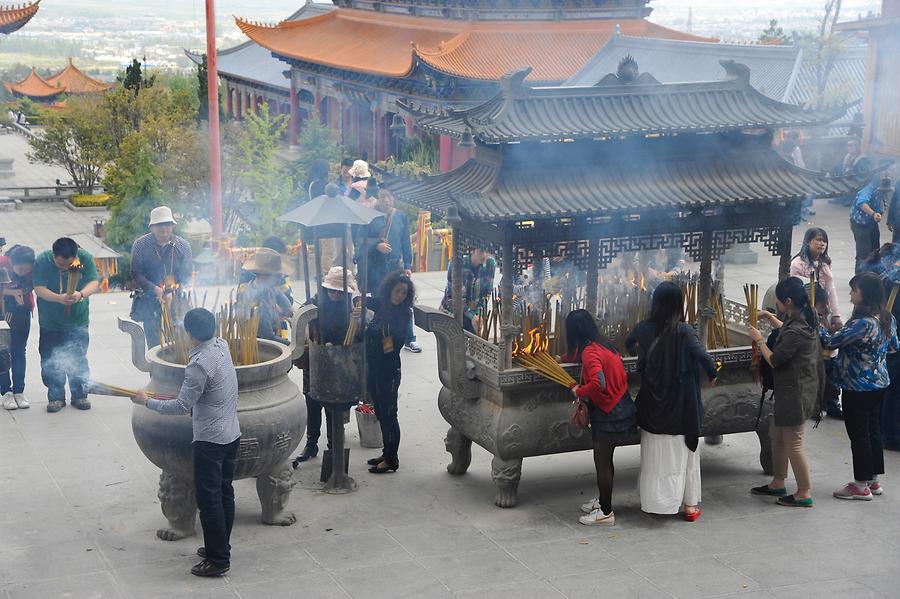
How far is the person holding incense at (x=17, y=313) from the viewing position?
30.1 feet

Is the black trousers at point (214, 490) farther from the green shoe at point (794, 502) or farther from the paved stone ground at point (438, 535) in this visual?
the green shoe at point (794, 502)

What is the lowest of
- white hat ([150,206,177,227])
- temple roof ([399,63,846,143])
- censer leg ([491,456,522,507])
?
censer leg ([491,456,522,507])

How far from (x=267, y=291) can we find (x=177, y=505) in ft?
7.46

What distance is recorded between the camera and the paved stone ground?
6227 millimetres

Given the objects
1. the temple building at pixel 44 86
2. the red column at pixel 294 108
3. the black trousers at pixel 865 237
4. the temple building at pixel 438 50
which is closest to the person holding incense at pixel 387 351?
the black trousers at pixel 865 237

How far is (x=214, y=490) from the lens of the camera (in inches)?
243

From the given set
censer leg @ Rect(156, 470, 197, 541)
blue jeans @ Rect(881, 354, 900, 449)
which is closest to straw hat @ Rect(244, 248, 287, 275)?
censer leg @ Rect(156, 470, 197, 541)

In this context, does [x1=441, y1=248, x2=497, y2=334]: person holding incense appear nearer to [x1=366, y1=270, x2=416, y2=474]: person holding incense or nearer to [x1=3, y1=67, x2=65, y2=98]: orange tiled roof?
[x1=366, y1=270, x2=416, y2=474]: person holding incense

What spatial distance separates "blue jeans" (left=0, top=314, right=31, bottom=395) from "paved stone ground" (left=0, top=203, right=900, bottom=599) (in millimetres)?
572

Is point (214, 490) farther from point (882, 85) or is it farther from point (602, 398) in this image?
point (882, 85)

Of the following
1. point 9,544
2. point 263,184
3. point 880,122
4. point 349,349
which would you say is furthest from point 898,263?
point 263,184

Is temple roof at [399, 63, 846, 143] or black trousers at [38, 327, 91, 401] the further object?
black trousers at [38, 327, 91, 401]

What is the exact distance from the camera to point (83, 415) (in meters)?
9.08

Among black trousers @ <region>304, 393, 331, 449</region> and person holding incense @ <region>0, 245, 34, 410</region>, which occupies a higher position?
person holding incense @ <region>0, 245, 34, 410</region>
